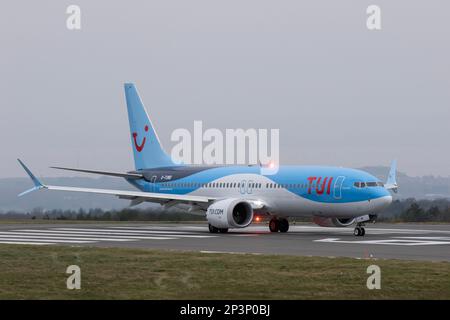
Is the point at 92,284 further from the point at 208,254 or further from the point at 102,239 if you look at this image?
the point at 102,239

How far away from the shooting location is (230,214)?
4200 cm

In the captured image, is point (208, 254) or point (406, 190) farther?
point (406, 190)

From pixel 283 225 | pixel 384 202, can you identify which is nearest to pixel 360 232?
pixel 384 202

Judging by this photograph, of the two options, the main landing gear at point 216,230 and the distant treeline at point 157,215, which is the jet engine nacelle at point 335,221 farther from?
the distant treeline at point 157,215

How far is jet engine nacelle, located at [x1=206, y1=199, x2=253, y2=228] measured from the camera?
42.1 metres

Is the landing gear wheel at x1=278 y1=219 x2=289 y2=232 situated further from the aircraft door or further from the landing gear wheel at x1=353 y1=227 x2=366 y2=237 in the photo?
Answer: the aircraft door

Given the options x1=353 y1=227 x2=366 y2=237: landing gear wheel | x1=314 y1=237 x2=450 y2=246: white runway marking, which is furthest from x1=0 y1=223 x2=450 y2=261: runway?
x1=353 y1=227 x2=366 y2=237: landing gear wheel

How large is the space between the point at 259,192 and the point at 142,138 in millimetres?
13099

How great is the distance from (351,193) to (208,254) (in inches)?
587

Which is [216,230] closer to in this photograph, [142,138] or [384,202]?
[384,202]

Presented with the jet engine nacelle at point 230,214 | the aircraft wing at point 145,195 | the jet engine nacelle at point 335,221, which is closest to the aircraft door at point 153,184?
Result: the aircraft wing at point 145,195

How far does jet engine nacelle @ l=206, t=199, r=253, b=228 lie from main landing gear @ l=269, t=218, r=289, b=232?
1.83 metres
